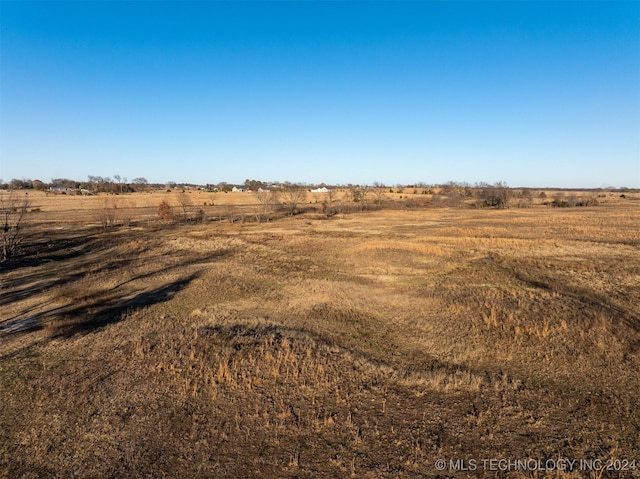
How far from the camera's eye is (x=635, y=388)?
765 cm

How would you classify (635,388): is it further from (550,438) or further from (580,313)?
(580,313)

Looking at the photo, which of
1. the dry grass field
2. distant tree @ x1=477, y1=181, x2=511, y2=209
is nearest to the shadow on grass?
the dry grass field

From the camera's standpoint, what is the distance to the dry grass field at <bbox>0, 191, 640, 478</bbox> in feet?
19.7

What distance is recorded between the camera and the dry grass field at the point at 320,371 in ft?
19.7

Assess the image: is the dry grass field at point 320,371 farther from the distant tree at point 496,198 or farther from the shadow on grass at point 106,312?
the distant tree at point 496,198

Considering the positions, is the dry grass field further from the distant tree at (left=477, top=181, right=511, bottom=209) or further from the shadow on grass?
the distant tree at (left=477, top=181, right=511, bottom=209)

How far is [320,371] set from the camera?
8.64 meters

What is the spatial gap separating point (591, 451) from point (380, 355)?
4.79m

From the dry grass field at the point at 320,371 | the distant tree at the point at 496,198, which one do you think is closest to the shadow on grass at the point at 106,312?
the dry grass field at the point at 320,371

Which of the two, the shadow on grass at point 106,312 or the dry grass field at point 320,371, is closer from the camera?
the dry grass field at point 320,371

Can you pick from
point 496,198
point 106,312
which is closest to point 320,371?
point 106,312

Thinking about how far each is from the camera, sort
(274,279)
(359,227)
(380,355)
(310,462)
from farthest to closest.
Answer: (359,227) < (274,279) < (380,355) < (310,462)

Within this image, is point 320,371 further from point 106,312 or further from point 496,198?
point 496,198

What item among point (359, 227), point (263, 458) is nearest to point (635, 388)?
point (263, 458)
